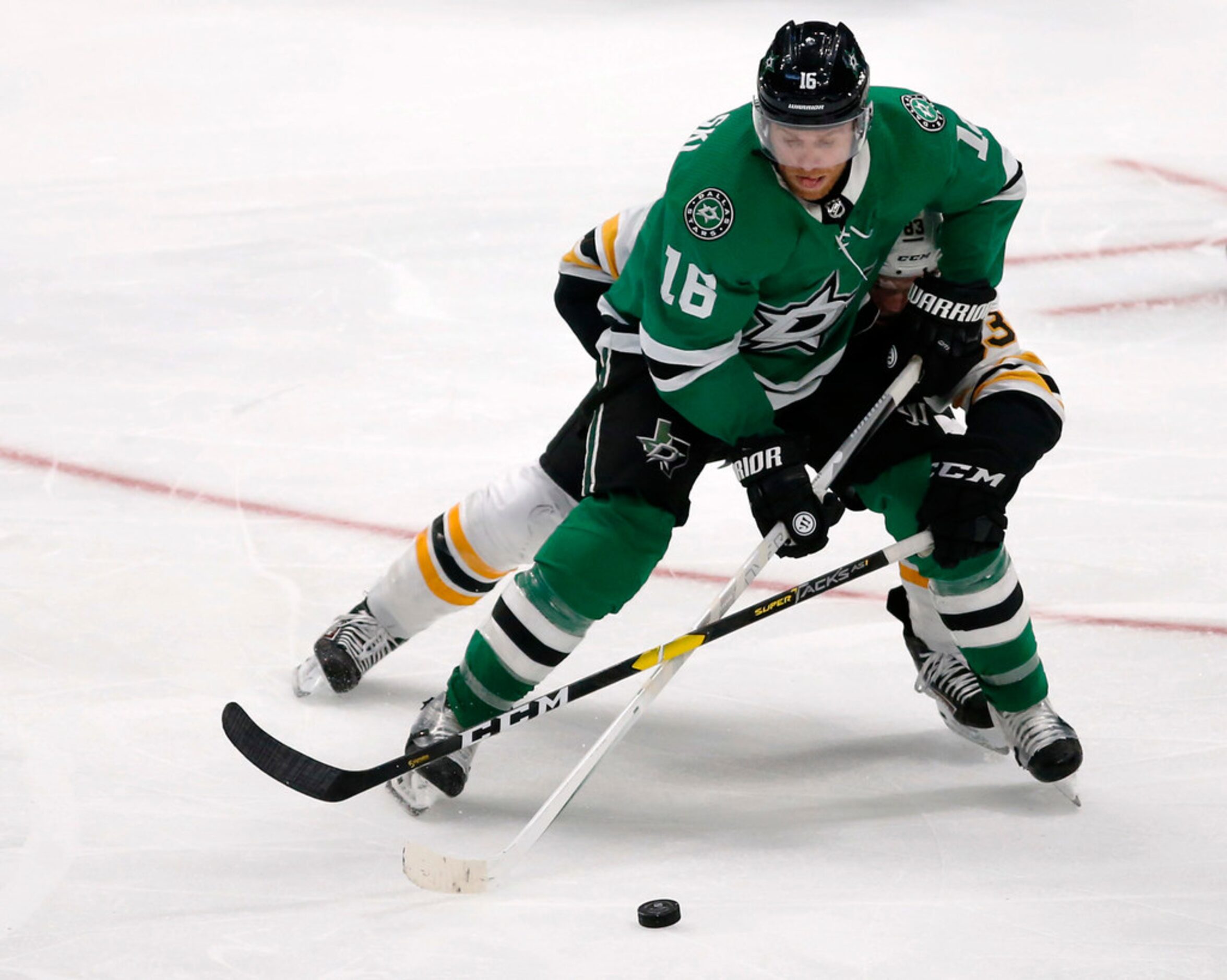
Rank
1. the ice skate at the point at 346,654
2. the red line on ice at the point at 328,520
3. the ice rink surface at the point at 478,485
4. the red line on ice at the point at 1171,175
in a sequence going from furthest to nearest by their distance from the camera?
the red line on ice at the point at 1171,175 → the red line on ice at the point at 328,520 → the ice skate at the point at 346,654 → the ice rink surface at the point at 478,485

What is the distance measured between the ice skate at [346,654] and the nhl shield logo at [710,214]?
3.65 feet

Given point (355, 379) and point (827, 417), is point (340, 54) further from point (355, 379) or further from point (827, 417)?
point (827, 417)

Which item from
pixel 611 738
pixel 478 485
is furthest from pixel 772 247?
pixel 478 485

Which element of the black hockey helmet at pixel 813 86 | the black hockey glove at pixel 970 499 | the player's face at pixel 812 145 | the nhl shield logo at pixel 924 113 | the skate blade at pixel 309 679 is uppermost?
the black hockey helmet at pixel 813 86

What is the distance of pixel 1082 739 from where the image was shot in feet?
9.03

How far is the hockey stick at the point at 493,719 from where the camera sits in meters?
2.37

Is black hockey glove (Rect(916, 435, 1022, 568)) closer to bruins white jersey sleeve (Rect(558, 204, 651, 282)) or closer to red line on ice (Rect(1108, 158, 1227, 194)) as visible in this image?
bruins white jersey sleeve (Rect(558, 204, 651, 282))

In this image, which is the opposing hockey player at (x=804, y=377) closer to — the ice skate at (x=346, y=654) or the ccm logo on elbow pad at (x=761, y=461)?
the ccm logo on elbow pad at (x=761, y=461)

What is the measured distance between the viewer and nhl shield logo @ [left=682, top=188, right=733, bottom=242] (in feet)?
7.38

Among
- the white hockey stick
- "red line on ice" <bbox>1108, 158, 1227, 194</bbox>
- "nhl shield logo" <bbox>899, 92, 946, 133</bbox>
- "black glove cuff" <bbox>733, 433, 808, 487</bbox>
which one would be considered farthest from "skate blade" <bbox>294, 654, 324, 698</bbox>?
"red line on ice" <bbox>1108, 158, 1227, 194</bbox>

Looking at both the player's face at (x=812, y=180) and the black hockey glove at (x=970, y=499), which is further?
the black hockey glove at (x=970, y=499)

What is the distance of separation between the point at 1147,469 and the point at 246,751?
2.34 meters

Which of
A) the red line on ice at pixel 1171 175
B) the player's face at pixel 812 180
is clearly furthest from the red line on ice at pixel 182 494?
the red line on ice at pixel 1171 175

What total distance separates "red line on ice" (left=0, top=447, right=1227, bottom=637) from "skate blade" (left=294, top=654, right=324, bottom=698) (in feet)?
2.35
